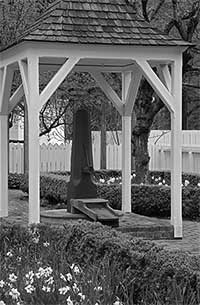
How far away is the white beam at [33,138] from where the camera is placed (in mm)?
10297

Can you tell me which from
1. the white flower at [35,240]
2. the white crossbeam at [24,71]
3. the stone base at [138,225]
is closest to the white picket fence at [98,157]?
the stone base at [138,225]

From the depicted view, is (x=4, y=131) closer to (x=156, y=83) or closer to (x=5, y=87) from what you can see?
(x=5, y=87)

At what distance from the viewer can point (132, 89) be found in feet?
41.0

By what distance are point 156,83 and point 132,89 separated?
1709 millimetres

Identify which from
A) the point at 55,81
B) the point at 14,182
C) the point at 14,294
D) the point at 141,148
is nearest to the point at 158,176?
the point at 141,148

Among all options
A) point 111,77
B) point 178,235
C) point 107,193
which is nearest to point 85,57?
point 178,235

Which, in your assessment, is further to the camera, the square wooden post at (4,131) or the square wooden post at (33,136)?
the square wooden post at (4,131)

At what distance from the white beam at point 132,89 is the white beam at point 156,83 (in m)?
1.35

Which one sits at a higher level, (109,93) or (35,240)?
(109,93)

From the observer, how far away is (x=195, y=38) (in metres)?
16.9

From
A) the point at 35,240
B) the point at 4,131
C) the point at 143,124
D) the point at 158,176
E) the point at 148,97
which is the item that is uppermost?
the point at 148,97

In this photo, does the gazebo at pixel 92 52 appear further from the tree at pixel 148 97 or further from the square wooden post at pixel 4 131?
the tree at pixel 148 97

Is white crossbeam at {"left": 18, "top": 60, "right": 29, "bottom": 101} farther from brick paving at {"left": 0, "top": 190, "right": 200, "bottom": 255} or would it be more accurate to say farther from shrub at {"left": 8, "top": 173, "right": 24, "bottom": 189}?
shrub at {"left": 8, "top": 173, "right": 24, "bottom": 189}

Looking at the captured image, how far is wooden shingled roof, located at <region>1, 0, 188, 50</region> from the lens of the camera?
10539 mm
